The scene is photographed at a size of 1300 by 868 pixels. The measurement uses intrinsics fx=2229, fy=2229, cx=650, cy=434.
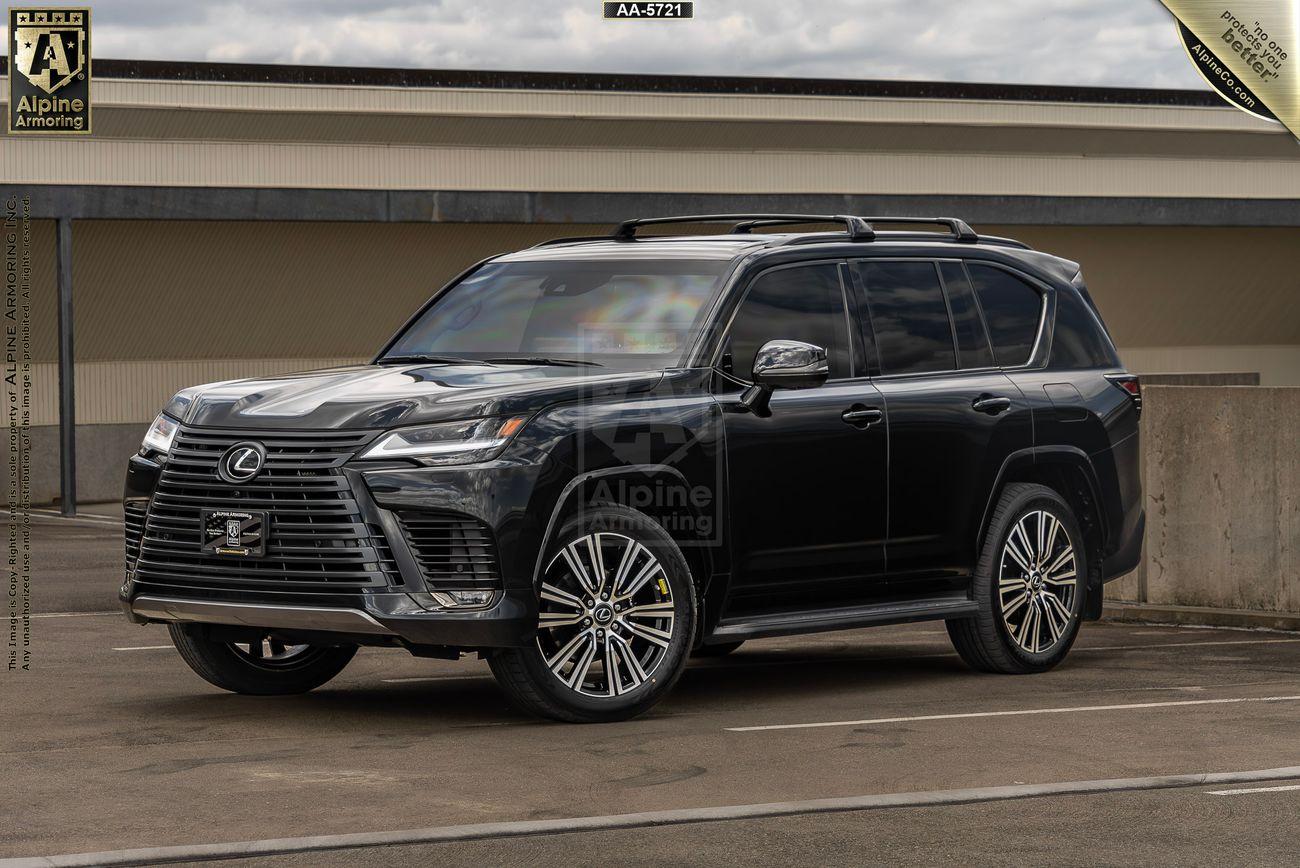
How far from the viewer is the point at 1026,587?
11.0 metres

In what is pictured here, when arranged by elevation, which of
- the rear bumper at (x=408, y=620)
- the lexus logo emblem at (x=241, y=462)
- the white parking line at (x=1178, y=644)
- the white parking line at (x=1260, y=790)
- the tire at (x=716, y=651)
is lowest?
the white parking line at (x=1178, y=644)

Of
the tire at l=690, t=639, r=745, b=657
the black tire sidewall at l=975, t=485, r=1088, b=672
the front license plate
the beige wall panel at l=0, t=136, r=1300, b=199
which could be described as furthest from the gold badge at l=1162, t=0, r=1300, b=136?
the beige wall panel at l=0, t=136, r=1300, b=199

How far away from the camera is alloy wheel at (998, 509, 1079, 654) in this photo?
10945 mm

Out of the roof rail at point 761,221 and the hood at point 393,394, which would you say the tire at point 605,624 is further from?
the roof rail at point 761,221

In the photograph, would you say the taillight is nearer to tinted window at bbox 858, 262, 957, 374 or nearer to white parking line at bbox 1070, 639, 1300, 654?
tinted window at bbox 858, 262, 957, 374

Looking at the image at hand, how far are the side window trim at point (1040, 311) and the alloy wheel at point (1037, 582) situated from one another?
78 cm

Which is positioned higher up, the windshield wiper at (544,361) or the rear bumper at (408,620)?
the windshield wiper at (544,361)

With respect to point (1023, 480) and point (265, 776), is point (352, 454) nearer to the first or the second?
point (265, 776)

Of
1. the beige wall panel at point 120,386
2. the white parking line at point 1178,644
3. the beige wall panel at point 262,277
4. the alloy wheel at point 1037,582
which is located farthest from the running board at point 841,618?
the beige wall panel at point 262,277

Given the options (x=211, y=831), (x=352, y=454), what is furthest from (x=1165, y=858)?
(x=352, y=454)

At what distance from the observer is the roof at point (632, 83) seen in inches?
1459

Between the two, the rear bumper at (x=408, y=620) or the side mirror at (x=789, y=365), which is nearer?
the rear bumper at (x=408, y=620)

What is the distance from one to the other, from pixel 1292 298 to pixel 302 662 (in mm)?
34388

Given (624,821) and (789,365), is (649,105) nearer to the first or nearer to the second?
(789,365)
